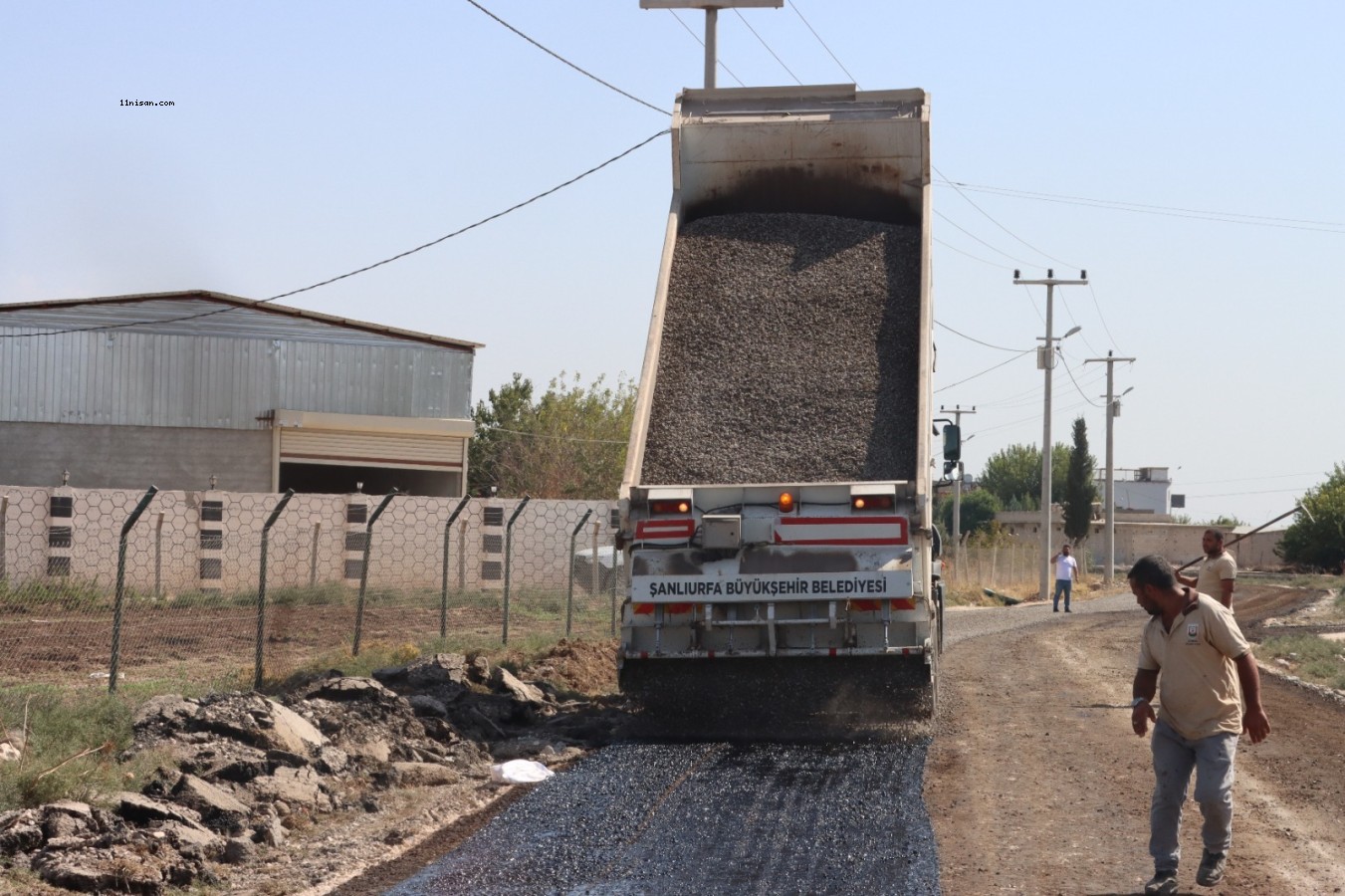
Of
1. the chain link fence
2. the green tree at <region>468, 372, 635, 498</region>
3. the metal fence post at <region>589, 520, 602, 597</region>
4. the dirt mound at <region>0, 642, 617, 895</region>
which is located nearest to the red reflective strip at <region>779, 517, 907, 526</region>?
the dirt mound at <region>0, 642, 617, 895</region>

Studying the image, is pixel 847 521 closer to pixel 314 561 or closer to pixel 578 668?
pixel 578 668

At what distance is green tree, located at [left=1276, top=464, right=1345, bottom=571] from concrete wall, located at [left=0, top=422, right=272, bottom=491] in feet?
166

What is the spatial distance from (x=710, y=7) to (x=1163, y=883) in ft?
55.1

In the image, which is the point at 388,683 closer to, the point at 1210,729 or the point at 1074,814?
the point at 1074,814

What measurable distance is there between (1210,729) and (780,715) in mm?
5065

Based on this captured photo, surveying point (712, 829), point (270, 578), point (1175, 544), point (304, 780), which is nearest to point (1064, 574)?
point (270, 578)

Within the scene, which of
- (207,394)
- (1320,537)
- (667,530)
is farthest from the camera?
(1320,537)

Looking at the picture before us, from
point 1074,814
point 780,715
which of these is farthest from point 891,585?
point 1074,814

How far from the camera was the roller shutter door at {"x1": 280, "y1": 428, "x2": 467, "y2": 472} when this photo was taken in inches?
1220

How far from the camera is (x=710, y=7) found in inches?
810

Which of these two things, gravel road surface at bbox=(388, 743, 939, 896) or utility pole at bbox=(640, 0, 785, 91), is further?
utility pole at bbox=(640, 0, 785, 91)

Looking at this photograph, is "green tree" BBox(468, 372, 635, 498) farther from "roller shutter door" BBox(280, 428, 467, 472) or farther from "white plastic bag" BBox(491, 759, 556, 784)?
"white plastic bag" BBox(491, 759, 556, 784)

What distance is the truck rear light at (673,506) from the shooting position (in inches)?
407

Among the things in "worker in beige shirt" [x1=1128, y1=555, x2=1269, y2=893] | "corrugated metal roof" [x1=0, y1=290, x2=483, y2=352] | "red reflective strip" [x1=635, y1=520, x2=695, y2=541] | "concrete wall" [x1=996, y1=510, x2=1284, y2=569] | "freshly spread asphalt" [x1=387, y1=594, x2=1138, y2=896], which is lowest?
"concrete wall" [x1=996, y1=510, x2=1284, y2=569]
